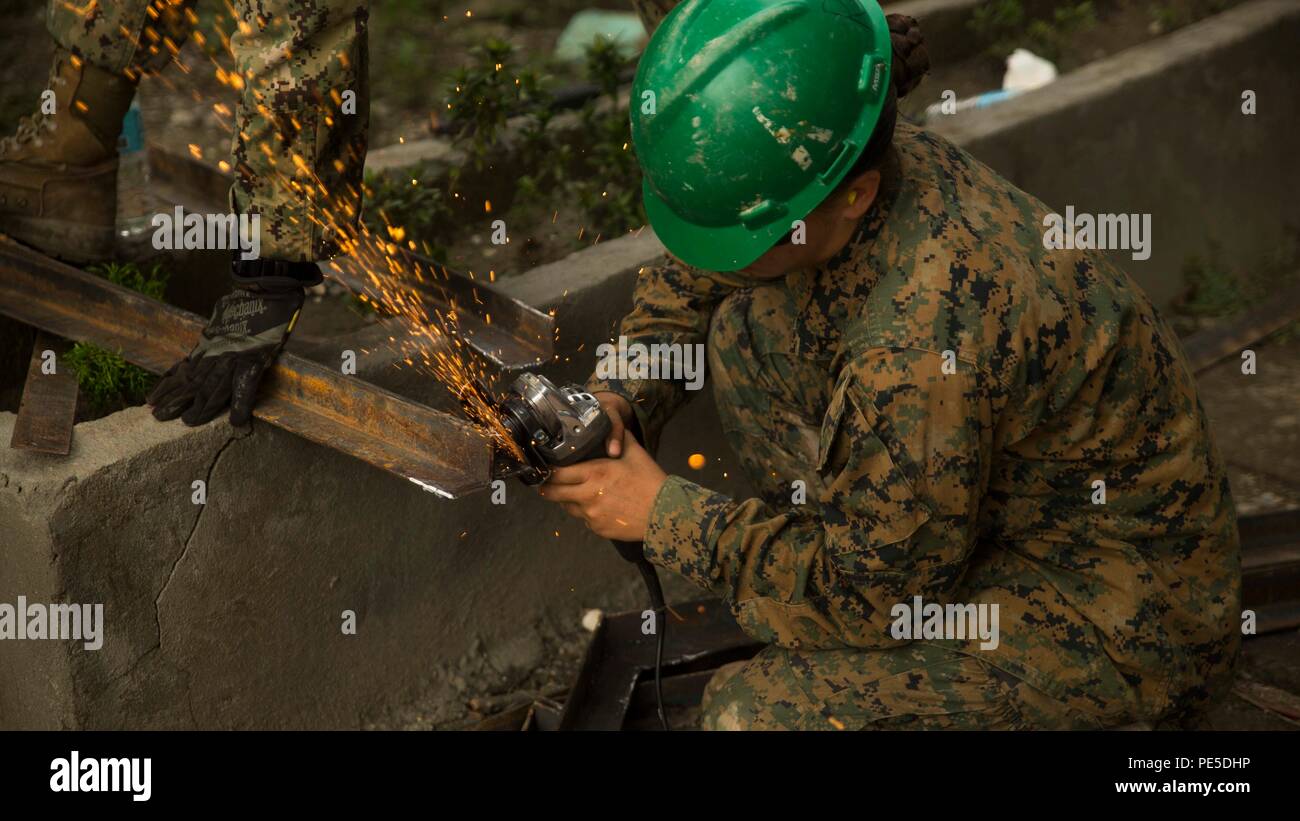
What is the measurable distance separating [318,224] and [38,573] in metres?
0.90

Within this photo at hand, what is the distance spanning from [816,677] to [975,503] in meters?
0.53

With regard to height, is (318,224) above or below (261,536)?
above

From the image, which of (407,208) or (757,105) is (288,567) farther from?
(757,105)

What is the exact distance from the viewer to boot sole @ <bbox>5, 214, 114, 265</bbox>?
3391mm

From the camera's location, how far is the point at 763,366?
10.1 ft

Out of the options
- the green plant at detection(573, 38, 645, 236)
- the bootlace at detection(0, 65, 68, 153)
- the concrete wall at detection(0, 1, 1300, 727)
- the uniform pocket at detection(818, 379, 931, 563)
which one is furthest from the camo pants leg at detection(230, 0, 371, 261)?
the green plant at detection(573, 38, 645, 236)

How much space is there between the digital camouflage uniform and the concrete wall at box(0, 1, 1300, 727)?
88cm

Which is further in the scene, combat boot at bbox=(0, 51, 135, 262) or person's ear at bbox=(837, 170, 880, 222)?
combat boot at bbox=(0, 51, 135, 262)

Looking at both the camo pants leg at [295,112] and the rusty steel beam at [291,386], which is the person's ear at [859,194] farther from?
the camo pants leg at [295,112]

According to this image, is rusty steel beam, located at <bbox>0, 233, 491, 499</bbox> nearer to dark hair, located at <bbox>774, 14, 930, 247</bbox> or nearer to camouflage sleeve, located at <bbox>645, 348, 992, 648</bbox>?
camouflage sleeve, located at <bbox>645, 348, 992, 648</bbox>

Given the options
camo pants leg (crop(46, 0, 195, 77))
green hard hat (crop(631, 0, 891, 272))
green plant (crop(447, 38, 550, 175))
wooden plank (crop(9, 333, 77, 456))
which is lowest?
wooden plank (crop(9, 333, 77, 456))

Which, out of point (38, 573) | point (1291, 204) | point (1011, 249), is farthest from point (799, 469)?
point (1291, 204)

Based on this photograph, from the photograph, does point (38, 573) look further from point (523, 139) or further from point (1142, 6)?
point (1142, 6)

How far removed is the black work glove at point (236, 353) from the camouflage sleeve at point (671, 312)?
27.5 inches
